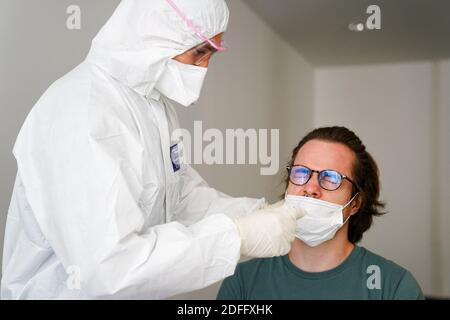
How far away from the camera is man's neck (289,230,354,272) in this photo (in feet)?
5.20

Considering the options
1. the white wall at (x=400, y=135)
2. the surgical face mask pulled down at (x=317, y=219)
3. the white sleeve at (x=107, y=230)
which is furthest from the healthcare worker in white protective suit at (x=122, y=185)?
the white wall at (x=400, y=135)

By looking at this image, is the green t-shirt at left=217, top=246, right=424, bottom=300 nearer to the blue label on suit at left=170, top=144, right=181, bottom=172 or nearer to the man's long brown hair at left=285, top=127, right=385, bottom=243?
the man's long brown hair at left=285, top=127, right=385, bottom=243

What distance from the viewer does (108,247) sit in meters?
1.06

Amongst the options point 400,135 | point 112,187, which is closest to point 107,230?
point 112,187

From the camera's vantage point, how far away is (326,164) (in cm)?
158

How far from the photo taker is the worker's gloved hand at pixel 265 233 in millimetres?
1187

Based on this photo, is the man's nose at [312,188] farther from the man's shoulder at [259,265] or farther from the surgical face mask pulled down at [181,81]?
the surgical face mask pulled down at [181,81]

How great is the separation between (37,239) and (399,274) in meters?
1.01

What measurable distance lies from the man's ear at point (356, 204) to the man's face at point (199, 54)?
2.14ft

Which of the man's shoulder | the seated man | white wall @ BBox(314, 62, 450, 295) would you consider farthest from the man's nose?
white wall @ BBox(314, 62, 450, 295)

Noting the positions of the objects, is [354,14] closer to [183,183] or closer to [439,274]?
[183,183]

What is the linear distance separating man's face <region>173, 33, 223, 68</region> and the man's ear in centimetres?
65

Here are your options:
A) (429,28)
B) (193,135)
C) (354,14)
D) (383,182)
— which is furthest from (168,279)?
(383,182)

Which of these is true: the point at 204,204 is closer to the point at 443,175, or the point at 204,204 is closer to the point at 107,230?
the point at 107,230
